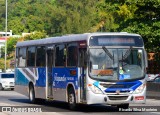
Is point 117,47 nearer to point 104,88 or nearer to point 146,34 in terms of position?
point 104,88

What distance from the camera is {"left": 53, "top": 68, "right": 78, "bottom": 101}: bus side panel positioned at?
2125 centimetres

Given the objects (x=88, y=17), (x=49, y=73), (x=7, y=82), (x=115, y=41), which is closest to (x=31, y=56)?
(x=49, y=73)

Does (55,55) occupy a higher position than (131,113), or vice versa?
(55,55)

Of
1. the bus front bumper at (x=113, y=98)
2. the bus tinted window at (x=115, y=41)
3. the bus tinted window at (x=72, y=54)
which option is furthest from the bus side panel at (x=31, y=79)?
the bus front bumper at (x=113, y=98)

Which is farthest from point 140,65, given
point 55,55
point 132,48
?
point 55,55

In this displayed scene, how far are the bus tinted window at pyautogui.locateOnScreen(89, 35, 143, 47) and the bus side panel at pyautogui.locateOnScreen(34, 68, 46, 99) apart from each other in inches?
191

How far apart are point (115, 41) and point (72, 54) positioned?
77.6 inches

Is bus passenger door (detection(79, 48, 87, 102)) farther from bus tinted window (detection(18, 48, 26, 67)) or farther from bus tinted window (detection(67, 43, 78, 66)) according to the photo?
bus tinted window (detection(18, 48, 26, 67))

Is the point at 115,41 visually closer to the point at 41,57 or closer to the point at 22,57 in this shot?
the point at 41,57

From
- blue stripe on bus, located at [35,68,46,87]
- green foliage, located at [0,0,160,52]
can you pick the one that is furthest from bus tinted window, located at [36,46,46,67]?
green foliage, located at [0,0,160,52]

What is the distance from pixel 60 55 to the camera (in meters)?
22.8

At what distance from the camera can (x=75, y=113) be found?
20062mm

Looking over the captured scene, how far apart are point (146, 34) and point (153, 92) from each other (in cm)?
355

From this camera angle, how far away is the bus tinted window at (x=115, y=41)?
67.1 ft
